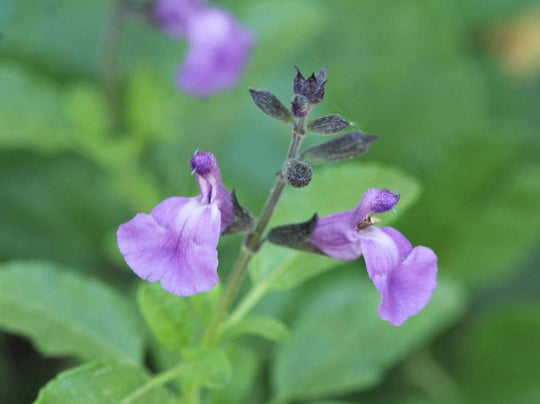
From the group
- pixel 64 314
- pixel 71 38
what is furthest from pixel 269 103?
pixel 71 38

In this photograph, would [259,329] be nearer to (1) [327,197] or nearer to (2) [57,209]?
(1) [327,197]

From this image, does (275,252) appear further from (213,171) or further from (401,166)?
(401,166)

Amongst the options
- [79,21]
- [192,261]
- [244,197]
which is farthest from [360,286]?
[79,21]

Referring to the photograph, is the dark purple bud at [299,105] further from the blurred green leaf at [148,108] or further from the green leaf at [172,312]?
the blurred green leaf at [148,108]

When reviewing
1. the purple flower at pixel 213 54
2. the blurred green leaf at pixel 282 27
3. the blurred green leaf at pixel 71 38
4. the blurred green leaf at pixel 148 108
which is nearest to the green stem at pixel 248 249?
the blurred green leaf at pixel 148 108

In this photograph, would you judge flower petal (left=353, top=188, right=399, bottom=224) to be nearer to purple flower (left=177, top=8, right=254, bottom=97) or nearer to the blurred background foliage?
the blurred background foliage
